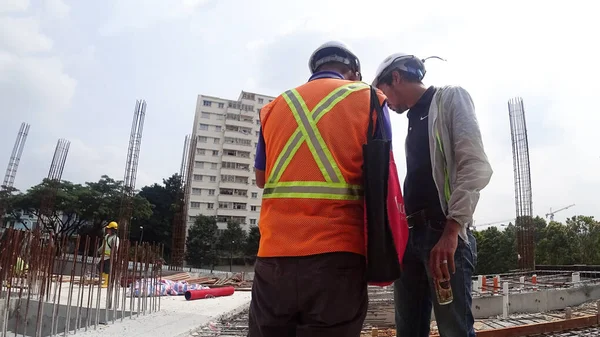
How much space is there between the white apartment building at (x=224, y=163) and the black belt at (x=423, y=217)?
143ft

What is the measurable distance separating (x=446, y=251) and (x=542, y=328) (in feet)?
10.4

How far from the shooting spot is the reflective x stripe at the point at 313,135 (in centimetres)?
128

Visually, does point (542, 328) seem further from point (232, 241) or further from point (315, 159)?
point (232, 241)

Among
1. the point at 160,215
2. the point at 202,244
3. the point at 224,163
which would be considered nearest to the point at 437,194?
the point at 202,244

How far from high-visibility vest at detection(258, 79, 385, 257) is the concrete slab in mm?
2827

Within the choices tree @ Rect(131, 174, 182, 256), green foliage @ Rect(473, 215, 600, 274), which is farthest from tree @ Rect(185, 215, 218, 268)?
green foliage @ Rect(473, 215, 600, 274)

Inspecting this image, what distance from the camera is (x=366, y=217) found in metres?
1.24

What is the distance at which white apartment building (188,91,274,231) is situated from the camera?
4566 centimetres

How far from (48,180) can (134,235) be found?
9.88 metres

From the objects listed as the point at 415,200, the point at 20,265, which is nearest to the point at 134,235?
the point at 20,265

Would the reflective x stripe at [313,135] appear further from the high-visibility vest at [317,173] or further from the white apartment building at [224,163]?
the white apartment building at [224,163]

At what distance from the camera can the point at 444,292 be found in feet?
5.04

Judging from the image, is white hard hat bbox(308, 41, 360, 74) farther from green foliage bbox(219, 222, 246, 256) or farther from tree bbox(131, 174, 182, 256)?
green foliage bbox(219, 222, 246, 256)

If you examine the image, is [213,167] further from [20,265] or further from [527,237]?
[20,265]
